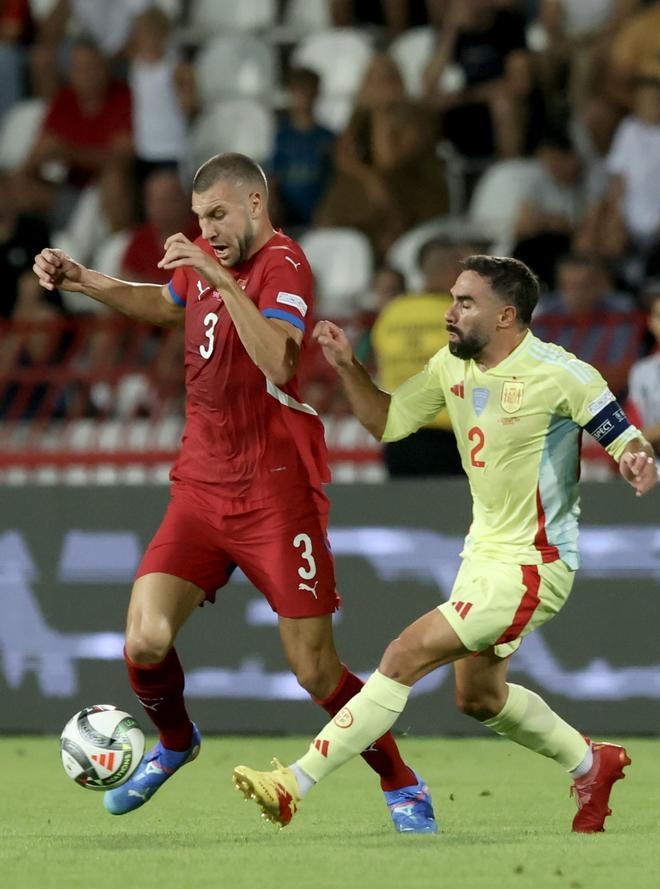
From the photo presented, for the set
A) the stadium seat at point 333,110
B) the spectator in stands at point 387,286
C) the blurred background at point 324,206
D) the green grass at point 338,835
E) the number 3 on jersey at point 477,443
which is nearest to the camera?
the green grass at point 338,835

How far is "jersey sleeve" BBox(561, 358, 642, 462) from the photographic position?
6.23m

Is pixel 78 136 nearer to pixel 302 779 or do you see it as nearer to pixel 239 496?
pixel 239 496

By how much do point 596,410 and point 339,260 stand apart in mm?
6862

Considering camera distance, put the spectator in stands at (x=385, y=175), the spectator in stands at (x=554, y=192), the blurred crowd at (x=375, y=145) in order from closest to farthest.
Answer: the blurred crowd at (x=375, y=145), the spectator in stands at (x=554, y=192), the spectator in stands at (x=385, y=175)

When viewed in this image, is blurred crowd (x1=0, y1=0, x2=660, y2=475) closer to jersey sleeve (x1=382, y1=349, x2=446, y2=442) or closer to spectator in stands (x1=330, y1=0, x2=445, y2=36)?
Result: spectator in stands (x1=330, y1=0, x2=445, y2=36)

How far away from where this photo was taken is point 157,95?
47.1 ft

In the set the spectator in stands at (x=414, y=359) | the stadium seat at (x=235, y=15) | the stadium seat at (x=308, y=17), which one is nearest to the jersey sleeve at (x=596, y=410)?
the spectator in stands at (x=414, y=359)

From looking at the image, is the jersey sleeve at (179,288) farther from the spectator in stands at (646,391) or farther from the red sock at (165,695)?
the spectator in stands at (646,391)

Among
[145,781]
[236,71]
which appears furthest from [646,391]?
[236,71]

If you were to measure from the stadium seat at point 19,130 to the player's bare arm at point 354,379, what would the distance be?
8.92 m

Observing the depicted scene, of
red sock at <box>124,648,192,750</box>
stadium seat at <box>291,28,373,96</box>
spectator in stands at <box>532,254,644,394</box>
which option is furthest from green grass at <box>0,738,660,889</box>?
stadium seat at <box>291,28,373,96</box>

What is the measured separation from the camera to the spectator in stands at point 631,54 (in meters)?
12.8

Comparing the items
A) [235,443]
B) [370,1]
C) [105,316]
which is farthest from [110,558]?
[370,1]

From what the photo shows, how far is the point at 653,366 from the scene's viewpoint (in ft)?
30.7
